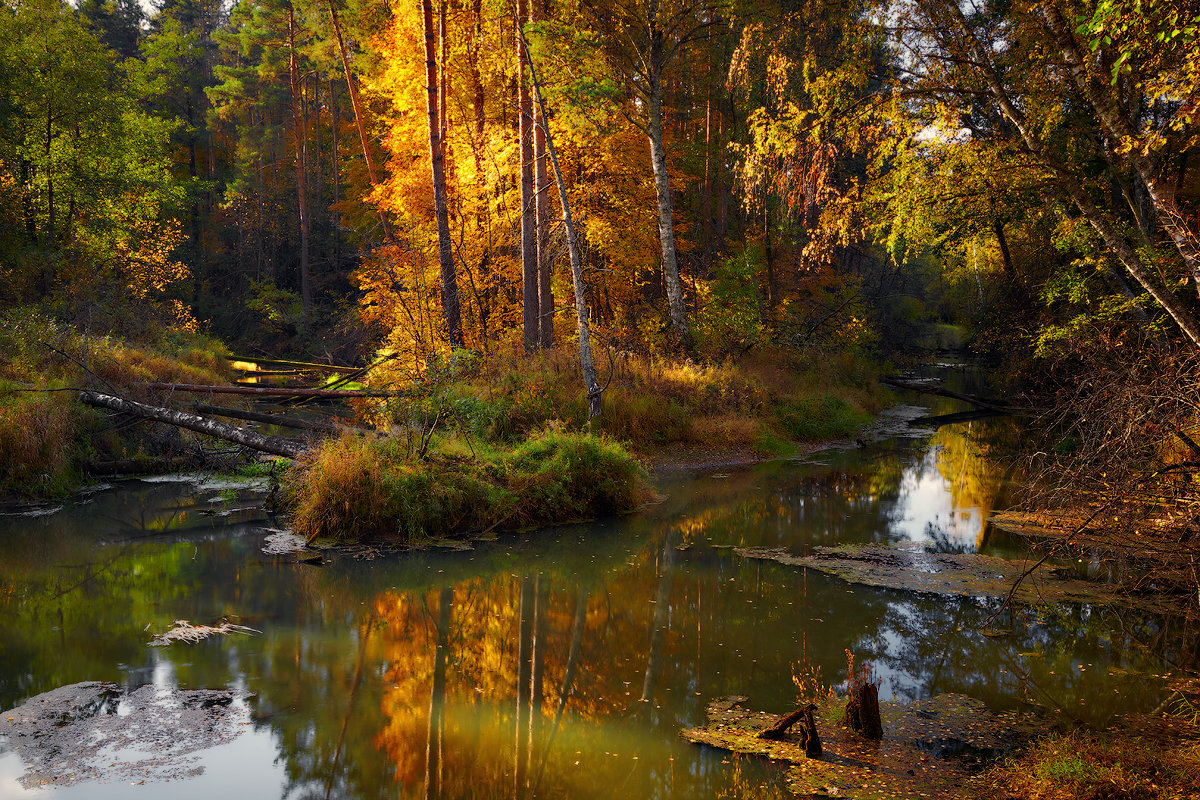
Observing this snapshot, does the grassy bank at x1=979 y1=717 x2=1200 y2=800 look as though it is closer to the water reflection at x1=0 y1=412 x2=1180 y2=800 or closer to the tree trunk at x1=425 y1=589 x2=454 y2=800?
the water reflection at x1=0 y1=412 x2=1180 y2=800

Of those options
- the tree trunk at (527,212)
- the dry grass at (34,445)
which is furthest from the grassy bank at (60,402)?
the tree trunk at (527,212)

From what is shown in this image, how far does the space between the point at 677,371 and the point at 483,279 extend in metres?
6.50

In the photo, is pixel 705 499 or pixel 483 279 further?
pixel 483 279

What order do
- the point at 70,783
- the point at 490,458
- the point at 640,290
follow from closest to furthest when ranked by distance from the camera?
the point at 70,783 → the point at 490,458 → the point at 640,290

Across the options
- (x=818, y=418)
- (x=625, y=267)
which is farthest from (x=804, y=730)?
(x=625, y=267)

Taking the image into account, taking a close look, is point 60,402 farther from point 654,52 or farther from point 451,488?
point 654,52

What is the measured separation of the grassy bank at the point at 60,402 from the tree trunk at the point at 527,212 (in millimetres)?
7699

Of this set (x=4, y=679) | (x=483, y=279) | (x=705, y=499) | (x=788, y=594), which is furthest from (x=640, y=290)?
(x=4, y=679)

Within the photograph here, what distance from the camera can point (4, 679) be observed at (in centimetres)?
611

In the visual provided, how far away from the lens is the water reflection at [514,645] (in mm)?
5051

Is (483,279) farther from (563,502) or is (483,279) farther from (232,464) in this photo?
(563,502)

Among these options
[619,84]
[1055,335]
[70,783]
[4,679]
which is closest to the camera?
[70,783]

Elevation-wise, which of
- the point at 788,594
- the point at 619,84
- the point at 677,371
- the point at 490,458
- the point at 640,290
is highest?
the point at 619,84

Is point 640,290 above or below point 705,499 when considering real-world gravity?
above
